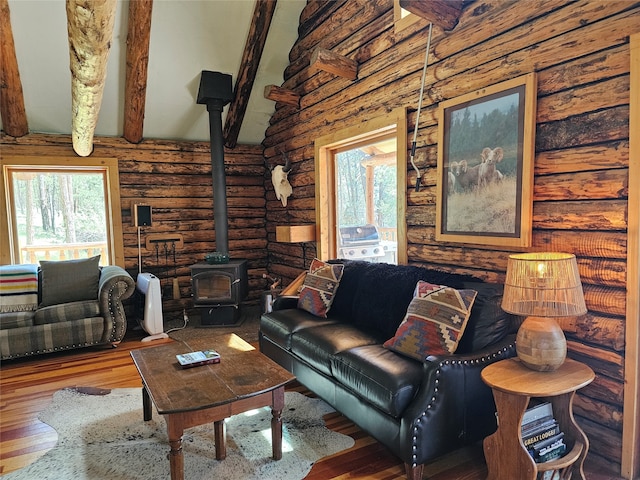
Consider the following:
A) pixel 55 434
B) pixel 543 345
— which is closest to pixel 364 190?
pixel 543 345

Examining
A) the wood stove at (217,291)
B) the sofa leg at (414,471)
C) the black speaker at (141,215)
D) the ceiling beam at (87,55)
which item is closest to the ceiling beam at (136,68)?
the ceiling beam at (87,55)

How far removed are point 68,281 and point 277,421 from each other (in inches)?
124

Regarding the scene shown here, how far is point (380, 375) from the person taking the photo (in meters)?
2.13

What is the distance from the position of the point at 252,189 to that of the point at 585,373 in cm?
484

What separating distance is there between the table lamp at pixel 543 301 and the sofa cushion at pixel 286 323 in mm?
1530

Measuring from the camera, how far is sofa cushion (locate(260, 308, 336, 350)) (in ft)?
10.2

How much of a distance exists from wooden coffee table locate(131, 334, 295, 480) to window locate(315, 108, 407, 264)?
1.69 meters

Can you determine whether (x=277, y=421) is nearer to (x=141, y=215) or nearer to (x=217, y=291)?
(x=217, y=291)

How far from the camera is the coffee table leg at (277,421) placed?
2141 mm

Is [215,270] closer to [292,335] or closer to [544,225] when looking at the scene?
[292,335]

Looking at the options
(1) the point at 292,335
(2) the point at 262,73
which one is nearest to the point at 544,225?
(1) the point at 292,335

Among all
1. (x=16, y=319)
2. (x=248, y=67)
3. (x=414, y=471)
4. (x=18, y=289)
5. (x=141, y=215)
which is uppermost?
(x=248, y=67)

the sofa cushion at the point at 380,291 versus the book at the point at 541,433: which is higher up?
the sofa cushion at the point at 380,291

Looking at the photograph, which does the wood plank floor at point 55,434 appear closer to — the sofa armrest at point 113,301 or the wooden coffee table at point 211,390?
the sofa armrest at point 113,301
